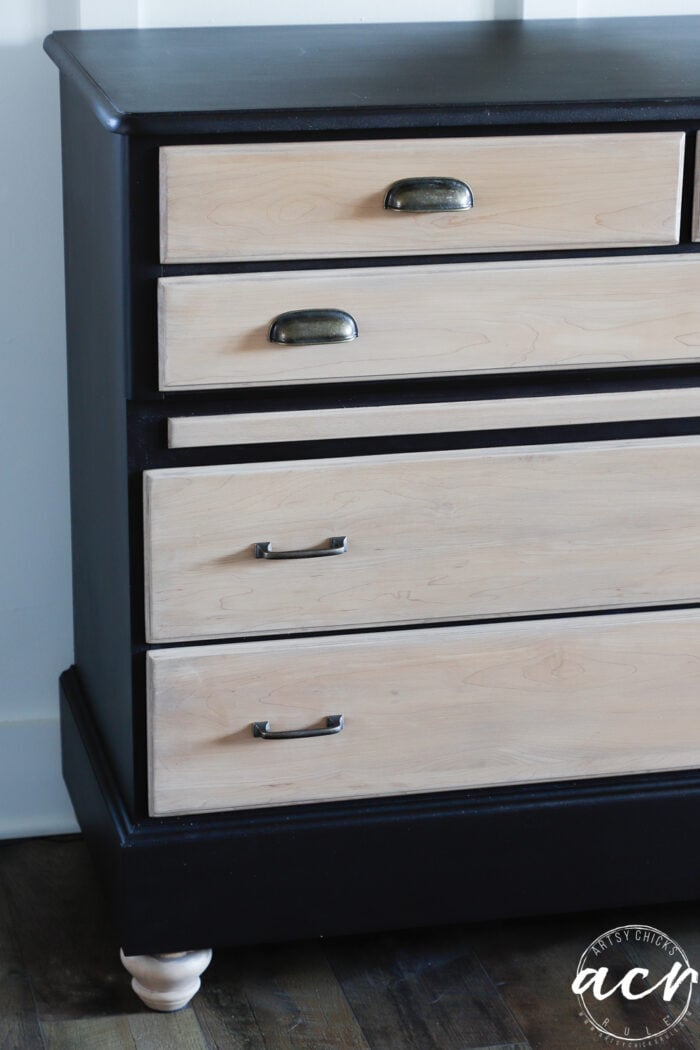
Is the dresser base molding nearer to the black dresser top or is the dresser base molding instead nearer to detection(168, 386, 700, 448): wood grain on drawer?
detection(168, 386, 700, 448): wood grain on drawer

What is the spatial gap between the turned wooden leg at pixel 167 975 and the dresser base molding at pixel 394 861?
0.03m

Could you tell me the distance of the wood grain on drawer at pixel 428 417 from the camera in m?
1.43

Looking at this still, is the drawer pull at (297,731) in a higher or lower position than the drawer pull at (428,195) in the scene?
lower

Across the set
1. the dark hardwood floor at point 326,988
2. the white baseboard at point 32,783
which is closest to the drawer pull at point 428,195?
the dark hardwood floor at point 326,988

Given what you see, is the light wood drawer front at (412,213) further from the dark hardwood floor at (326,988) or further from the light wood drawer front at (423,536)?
the dark hardwood floor at (326,988)

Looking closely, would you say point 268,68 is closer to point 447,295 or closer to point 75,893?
point 447,295

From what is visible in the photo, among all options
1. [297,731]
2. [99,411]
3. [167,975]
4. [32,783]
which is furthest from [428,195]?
[32,783]

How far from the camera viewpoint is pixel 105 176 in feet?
4.65

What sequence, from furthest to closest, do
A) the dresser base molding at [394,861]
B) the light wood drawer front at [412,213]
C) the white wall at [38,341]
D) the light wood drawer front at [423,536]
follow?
1. the white wall at [38,341]
2. the dresser base molding at [394,861]
3. the light wood drawer front at [423,536]
4. the light wood drawer front at [412,213]

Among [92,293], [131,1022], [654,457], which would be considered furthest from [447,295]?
[131,1022]

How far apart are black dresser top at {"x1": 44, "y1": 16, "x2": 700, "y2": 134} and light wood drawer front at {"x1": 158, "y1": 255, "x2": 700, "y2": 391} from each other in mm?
138

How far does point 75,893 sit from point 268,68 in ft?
3.28

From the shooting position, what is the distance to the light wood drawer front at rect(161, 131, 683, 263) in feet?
4.41

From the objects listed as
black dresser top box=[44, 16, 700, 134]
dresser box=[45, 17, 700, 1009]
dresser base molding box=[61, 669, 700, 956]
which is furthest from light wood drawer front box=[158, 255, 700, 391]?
dresser base molding box=[61, 669, 700, 956]
